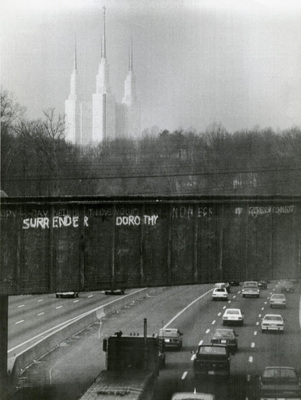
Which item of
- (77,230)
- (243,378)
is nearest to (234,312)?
(243,378)

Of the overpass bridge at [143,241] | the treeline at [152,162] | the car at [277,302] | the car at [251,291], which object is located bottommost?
the car at [277,302]

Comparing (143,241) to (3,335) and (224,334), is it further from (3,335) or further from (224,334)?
(224,334)

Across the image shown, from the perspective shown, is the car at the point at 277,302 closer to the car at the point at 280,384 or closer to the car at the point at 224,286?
the car at the point at 224,286

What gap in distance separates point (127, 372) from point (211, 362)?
9.28 metres

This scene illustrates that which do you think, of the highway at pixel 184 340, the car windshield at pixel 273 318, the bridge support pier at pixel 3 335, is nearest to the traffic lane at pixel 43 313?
the highway at pixel 184 340

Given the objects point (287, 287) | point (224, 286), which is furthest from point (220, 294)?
point (287, 287)

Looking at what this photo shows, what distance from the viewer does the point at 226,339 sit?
35.2 m

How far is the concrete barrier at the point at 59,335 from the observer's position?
30031 millimetres

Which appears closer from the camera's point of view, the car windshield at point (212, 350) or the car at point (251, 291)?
the car windshield at point (212, 350)

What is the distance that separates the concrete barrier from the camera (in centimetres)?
3003

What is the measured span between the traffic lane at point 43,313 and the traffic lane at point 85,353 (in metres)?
1.73

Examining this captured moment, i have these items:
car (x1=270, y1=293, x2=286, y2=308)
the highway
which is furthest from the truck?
car (x1=270, y1=293, x2=286, y2=308)

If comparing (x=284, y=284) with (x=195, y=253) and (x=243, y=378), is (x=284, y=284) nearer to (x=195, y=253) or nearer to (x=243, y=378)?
(x=243, y=378)

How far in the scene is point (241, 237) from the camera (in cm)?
2270
